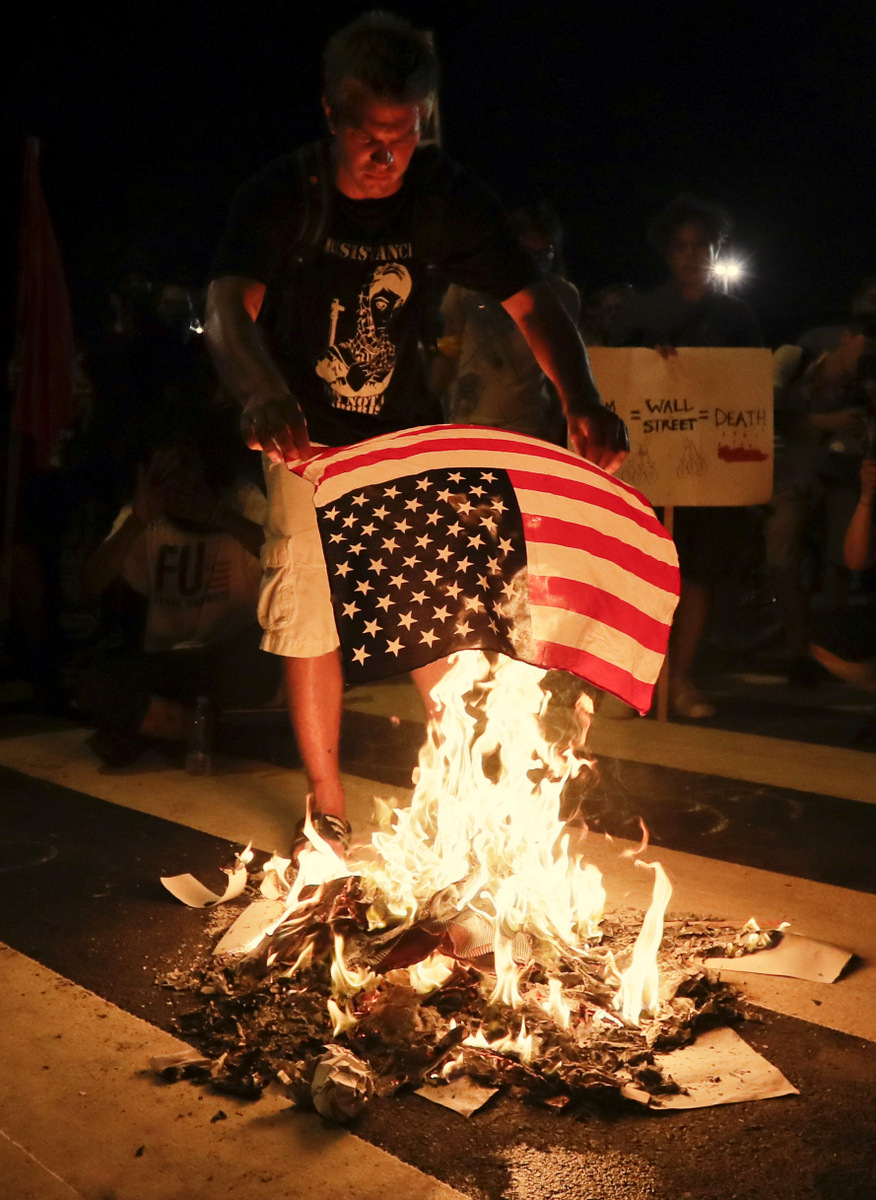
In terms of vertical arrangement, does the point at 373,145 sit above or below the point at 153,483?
above

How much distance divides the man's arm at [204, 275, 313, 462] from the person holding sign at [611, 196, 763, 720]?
316cm

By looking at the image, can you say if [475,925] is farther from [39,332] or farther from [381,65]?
[39,332]

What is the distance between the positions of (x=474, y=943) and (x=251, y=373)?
149 cm

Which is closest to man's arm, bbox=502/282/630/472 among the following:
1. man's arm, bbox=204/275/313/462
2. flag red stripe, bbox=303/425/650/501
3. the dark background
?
flag red stripe, bbox=303/425/650/501

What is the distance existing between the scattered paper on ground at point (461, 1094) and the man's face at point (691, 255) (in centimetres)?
473

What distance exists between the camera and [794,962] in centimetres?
323

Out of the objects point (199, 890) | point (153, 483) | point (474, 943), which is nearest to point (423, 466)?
point (474, 943)

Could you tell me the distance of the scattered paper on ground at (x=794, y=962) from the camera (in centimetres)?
317

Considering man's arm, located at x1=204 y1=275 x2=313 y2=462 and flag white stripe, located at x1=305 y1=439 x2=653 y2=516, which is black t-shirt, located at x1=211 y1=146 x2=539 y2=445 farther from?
flag white stripe, located at x1=305 y1=439 x2=653 y2=516

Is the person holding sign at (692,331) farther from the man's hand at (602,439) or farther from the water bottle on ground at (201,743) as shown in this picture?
the man's hand at (602,439)

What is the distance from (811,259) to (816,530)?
1513 centimetres

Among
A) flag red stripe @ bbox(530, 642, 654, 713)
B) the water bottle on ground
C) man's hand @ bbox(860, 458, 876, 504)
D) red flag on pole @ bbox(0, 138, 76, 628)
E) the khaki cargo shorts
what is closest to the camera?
flag red stripe @ bbox(530, 642, 654, 713)

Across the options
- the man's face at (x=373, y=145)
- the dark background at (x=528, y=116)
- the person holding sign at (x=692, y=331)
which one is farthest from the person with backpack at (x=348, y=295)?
the dark background at (x=528, y=116)

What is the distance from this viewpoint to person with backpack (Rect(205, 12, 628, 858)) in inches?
139
